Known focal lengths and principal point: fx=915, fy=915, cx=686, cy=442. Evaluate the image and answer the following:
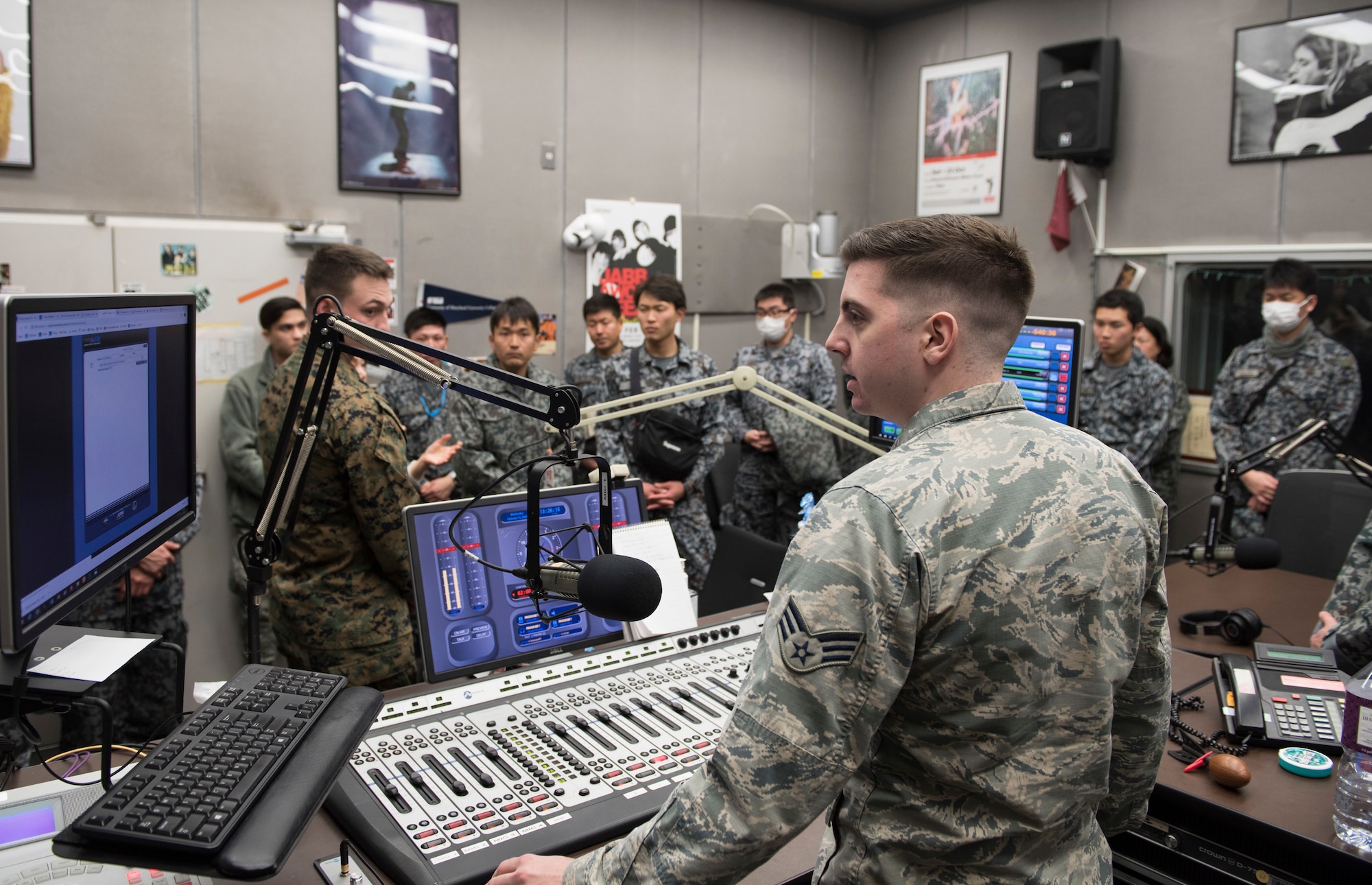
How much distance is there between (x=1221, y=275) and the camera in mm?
4648

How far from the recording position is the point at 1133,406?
4055 mm

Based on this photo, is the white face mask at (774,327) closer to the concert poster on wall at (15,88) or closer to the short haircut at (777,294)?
the short haircut at (777,294)

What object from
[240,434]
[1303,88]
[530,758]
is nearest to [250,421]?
[240,434]

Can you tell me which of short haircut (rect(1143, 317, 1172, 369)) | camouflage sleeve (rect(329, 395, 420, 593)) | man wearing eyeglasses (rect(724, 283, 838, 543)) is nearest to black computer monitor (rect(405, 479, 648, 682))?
camouflage sleeve (rect(329, 395, 420, 593))

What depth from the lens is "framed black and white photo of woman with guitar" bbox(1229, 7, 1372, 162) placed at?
4.12 metres

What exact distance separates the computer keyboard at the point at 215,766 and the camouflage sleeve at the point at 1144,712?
3.38ft

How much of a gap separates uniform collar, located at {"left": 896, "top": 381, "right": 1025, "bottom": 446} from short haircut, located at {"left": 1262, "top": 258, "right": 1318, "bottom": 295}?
3722 mm

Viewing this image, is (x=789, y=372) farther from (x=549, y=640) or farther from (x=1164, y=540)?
(x=1164, y=540)

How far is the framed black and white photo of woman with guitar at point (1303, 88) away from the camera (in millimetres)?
4125

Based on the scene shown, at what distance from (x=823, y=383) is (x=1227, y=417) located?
183 cm

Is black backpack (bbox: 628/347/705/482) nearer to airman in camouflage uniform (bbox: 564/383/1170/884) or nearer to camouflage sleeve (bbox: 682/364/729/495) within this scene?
camouflage sleeve (bbox: 682/364/729/495)

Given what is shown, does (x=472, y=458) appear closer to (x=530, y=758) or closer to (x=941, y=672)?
(x=530, y=758)

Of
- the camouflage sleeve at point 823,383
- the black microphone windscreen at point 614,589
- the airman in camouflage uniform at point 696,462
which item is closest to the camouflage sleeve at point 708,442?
the airman in camouflage uniform at point 696,462

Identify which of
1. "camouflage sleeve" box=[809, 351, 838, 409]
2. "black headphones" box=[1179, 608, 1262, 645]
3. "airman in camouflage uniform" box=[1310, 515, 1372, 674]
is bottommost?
"black headphones" box=[1179, 608, 1262, 645]
